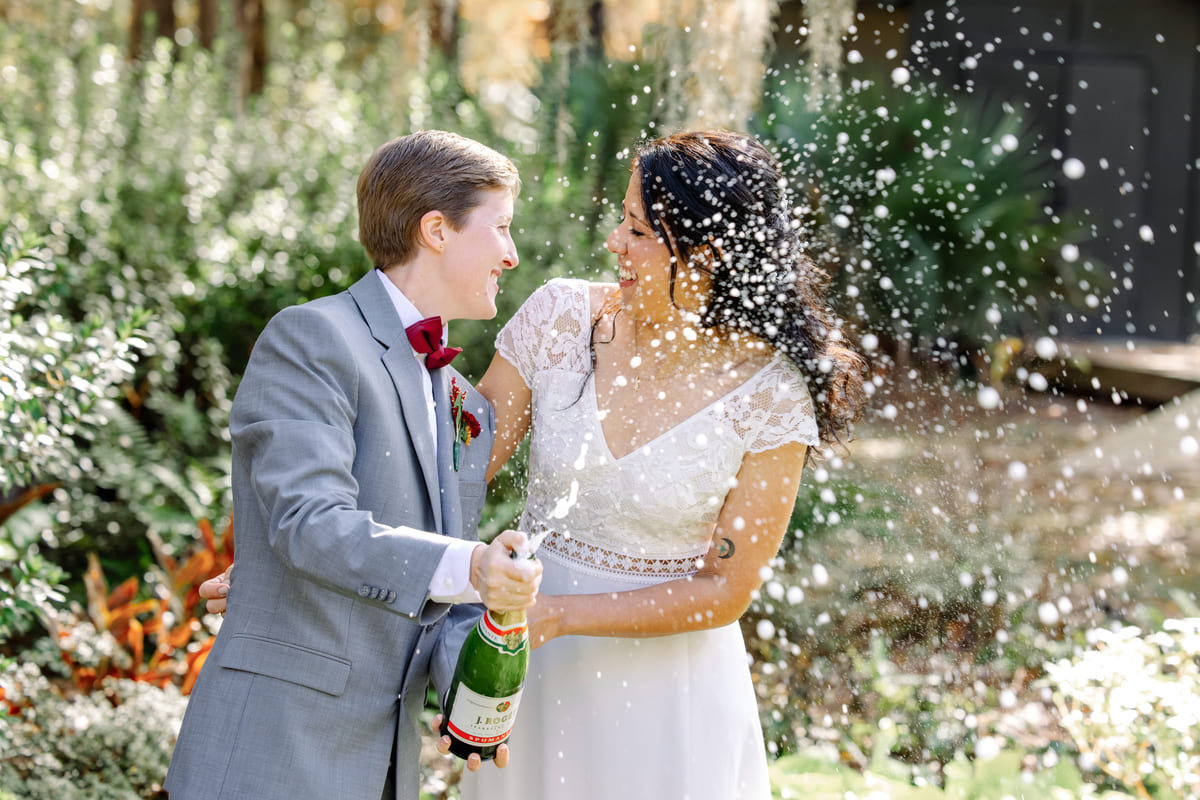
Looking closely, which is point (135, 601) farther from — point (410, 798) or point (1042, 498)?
point (1042, 498)

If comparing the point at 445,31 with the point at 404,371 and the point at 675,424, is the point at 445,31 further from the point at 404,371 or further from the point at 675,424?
the point at 404,371

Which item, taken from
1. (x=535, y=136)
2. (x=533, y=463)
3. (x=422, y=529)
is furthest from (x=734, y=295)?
(x=535, y=136)

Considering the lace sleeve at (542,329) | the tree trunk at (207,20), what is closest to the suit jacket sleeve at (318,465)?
the lace sleeve at (542,329)

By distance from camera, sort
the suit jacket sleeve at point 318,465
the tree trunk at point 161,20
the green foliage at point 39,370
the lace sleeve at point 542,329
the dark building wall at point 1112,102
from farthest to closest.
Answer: the dark building wall at point 1112,102 < the tree trunk at point 161,20 < the green foliage at point 39,370 < the lace sleeve at point 542,329 < the suit jacket sleeve at point 318,465

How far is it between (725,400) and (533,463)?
49 cm

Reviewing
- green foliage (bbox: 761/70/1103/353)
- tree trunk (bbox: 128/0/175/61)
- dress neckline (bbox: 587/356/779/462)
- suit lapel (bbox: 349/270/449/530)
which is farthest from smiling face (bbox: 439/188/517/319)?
tree trunk (bbox: 128/0/175/61)

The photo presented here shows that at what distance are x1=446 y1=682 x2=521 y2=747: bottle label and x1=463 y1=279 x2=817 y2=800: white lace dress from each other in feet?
1.60

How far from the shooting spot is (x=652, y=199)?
2480 mm

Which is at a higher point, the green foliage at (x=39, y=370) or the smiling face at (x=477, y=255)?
the smiling face at (x=477, y=255)

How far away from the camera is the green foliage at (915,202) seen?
764cm

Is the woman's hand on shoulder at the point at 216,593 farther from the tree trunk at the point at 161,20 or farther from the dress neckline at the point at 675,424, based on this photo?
the tree trunk at the point at 161,20

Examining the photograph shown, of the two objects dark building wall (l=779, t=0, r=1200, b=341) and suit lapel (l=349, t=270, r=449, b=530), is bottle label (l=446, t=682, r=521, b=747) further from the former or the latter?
dark building wall (l=779, t=0, r=1200, b=341)

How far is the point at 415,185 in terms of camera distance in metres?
2.18

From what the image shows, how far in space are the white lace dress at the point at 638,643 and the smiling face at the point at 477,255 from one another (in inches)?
16.7
